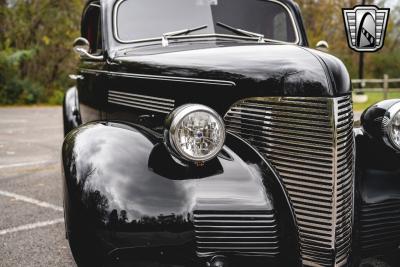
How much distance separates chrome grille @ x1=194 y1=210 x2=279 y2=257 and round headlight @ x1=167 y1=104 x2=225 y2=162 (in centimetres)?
27

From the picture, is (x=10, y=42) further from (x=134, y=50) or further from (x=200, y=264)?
(x=200, y=264)

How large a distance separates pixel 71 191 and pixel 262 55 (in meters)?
1.20

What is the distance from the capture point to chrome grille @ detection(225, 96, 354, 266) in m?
2.34

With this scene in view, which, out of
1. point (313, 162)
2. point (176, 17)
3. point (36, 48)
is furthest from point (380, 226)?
point (36, 48)

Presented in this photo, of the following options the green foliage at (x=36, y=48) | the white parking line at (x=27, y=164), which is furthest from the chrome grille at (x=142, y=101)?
the green foliage at (x=36, y=48)

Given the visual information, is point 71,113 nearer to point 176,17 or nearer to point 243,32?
point 176,17

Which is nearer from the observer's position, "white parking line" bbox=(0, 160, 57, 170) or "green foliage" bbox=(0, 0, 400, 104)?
"white parking line" bbox=(0, 160, 57, 170)

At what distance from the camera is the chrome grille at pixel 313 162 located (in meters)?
2.34

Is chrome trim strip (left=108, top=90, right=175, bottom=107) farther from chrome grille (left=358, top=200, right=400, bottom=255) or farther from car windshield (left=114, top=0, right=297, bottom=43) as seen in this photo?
chrome grille (left=358, top=200, right=400, bottom=255)

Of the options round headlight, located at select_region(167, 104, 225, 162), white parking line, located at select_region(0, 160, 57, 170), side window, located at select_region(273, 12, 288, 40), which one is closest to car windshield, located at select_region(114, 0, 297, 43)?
side window, located at select_region(273, 12, 288, 40)

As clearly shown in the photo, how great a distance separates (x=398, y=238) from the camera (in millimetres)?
2635

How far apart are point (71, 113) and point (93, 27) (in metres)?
0.99

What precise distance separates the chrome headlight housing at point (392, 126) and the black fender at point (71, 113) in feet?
10.1

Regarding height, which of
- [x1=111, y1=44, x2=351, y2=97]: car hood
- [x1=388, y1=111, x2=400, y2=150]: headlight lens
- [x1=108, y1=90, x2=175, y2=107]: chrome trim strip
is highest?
[x1=111, y1=44, x2=351, y2=97]: car hood
